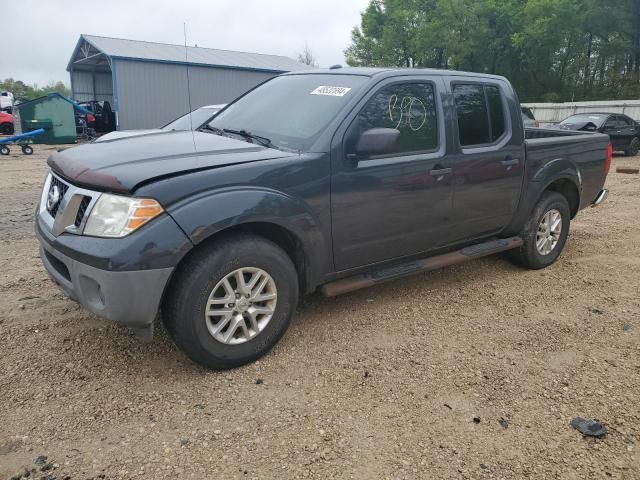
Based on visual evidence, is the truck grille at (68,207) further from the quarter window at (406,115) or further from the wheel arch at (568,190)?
the wheel arch at (568,190)

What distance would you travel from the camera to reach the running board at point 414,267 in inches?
143

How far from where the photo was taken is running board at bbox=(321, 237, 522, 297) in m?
3.63

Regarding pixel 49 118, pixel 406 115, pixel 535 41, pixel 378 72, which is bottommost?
pixel 406 115

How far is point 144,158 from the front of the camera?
3.05 meters

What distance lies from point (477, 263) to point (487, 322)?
4.91 feet

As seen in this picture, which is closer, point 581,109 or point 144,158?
point 144,158

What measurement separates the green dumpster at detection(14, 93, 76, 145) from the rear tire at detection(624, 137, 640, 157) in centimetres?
2053

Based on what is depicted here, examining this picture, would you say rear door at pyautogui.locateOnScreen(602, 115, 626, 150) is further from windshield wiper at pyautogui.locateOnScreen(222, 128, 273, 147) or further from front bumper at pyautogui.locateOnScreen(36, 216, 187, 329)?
front bumper at pyautogui.locateOnScreen(36, 216, 187, 329)

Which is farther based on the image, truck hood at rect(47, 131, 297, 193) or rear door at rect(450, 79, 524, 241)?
rear door at rect(450, 79, 524, 241)

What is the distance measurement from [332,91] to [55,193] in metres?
1.97

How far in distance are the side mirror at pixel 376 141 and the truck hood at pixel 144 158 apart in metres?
0.45

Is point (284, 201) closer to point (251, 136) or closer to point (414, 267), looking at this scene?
point (251, 136)

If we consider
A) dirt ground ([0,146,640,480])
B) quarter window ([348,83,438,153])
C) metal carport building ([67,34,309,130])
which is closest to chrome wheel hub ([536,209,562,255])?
dirt ground ([0,146,640,480])

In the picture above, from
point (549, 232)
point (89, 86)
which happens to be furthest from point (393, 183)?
point (89, 86)
